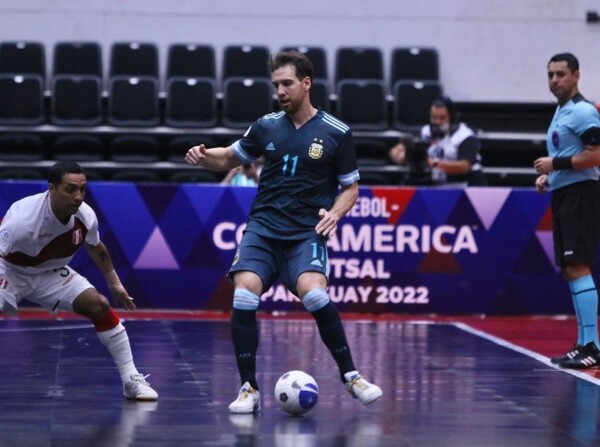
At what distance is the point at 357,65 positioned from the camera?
18.5m

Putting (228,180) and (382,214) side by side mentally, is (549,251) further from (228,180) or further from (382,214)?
(228,180)

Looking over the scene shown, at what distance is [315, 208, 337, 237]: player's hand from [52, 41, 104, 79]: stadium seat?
1077 cm

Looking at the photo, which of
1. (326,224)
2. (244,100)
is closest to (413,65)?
(244,100)

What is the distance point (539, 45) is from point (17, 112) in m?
7.82

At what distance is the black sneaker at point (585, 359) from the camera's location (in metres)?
10.1

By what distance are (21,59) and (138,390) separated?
1065cm

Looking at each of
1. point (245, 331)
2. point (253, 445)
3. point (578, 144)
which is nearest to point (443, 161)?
point (578, 144)

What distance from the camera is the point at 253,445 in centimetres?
671

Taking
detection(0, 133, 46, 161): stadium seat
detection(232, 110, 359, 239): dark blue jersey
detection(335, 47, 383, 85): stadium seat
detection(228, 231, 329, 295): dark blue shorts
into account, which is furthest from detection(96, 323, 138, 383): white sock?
detection(335, 47, 383, 85): stadium seat

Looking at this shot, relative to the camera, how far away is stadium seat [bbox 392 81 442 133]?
17906mm

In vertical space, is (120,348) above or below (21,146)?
below

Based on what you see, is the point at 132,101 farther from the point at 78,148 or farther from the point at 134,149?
the point at 78,148

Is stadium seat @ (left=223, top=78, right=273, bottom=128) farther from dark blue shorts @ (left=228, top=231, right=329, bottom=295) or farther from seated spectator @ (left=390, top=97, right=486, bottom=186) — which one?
dark blue shorts @ (left=228, top=231, right=329, bottom=295)

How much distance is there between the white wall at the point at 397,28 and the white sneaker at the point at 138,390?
37.5ft
